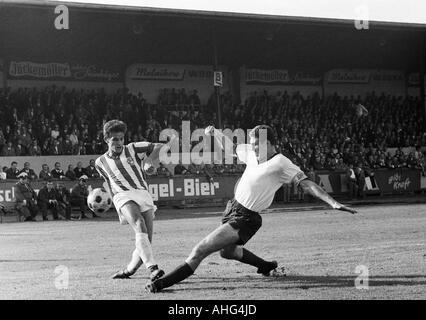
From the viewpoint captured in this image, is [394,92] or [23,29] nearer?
[23,29]

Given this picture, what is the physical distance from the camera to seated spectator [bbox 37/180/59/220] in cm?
2402

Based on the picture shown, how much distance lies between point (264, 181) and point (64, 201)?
17.5 m

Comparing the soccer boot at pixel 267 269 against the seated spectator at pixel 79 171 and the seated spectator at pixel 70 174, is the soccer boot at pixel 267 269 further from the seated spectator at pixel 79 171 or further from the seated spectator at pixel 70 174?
the seated spectator at pixel 79 171

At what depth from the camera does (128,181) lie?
9.15 meters

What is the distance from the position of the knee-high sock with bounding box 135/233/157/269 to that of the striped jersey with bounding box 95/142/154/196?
72cm

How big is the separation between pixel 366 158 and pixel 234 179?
836 centimetres

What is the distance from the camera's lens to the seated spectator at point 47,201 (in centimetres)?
2402

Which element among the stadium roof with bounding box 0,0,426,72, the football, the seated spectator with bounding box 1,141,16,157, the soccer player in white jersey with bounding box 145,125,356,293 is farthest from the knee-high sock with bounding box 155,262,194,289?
the stadium roof with bounding box 0,0,426,72

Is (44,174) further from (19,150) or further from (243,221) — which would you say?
(243,221)

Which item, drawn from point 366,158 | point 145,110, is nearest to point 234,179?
point 145,110

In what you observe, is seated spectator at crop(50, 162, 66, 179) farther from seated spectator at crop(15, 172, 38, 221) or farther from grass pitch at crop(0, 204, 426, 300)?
grass pitch at crop(0, 204, 426, 300)
